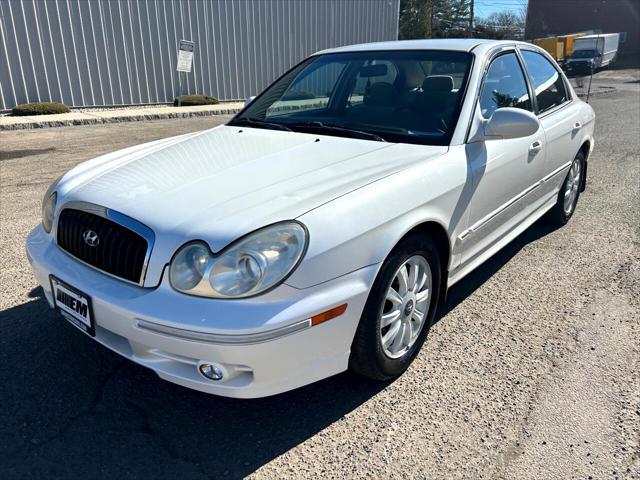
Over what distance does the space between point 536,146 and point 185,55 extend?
42.0ft

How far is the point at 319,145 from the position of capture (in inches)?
117

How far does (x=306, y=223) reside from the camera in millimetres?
2092

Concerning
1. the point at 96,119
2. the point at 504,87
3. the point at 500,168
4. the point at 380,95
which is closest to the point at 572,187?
the point at 504,87

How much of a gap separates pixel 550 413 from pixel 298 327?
132cm

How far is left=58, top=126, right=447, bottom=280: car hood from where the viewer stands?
6.97 feet

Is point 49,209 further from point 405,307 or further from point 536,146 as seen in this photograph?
point 536,146

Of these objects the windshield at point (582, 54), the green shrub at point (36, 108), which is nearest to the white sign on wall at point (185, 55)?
the green shrub at point (36, 108)

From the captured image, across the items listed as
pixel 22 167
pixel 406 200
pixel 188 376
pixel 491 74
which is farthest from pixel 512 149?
pixel 22 167

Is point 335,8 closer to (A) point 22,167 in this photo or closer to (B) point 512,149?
(A) point 22,167

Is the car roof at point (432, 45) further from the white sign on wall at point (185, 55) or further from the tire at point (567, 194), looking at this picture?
the white sign on wall at point (185, 55)

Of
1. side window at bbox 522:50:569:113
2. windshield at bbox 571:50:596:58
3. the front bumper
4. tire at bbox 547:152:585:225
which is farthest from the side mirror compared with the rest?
windshield at bbox 571:50:596:58

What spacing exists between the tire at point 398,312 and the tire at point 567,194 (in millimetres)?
2500

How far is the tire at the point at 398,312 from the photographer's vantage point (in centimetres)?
235

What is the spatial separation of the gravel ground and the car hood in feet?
2.57
